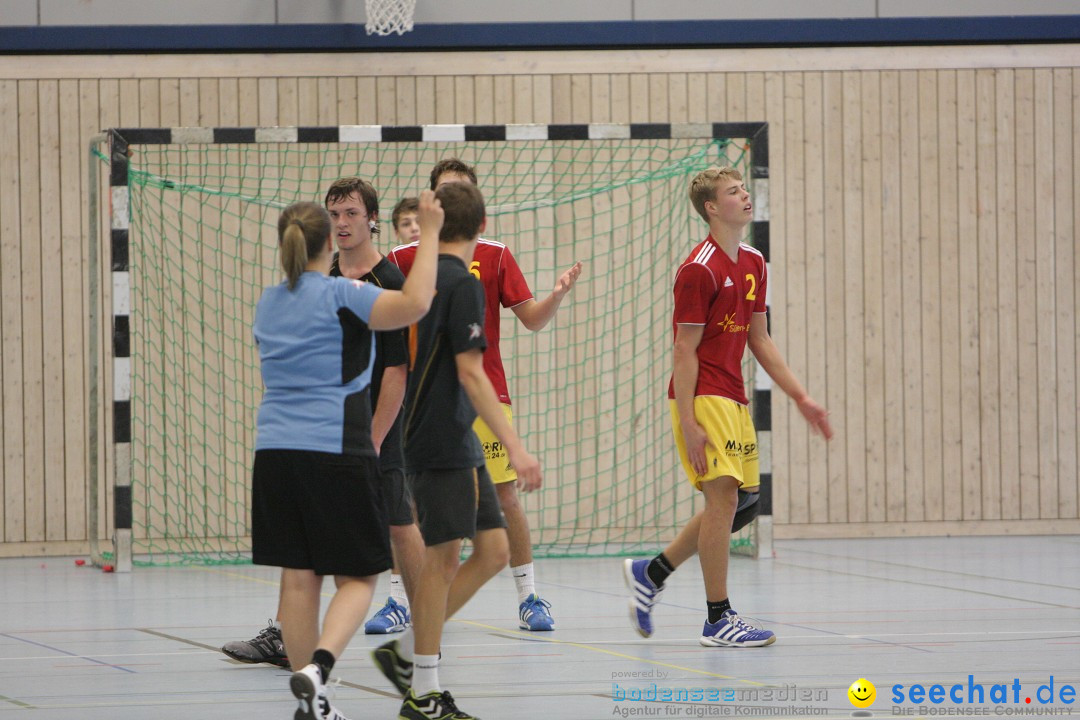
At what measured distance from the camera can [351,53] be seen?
10.5 m

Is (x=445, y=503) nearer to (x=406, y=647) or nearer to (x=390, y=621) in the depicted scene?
(x=406, y=647)

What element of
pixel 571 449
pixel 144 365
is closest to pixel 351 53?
pixel 144 365

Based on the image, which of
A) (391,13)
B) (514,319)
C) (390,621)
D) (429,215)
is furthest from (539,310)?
(391,13)

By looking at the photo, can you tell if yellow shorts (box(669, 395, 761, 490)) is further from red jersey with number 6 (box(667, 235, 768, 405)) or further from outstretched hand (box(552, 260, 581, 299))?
outstretched hand (box(552, 260, 581, 299))

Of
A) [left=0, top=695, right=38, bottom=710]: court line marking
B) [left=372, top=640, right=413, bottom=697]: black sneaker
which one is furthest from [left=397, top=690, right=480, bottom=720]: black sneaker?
[left=0, top=695, right=38, bottom=710]: court line marking

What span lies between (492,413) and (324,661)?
34.6 inches

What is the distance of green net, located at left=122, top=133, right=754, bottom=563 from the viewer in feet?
33.6

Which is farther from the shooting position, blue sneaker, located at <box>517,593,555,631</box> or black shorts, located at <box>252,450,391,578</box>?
blue sneaker, located at <box>517,593,555,631</box>

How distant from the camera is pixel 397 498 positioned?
516 centimetres

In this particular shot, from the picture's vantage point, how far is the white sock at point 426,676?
4.08 meters

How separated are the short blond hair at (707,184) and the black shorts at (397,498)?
5.83ft

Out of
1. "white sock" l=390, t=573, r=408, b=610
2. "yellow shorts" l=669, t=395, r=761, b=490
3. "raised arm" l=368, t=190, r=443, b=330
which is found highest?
"raised arm" l=368, t=190, r=443, b=330

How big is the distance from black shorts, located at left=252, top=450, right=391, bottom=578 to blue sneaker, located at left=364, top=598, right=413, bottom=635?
7.33 feet

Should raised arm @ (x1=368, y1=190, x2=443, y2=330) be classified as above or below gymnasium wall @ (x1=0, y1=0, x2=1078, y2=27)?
below
